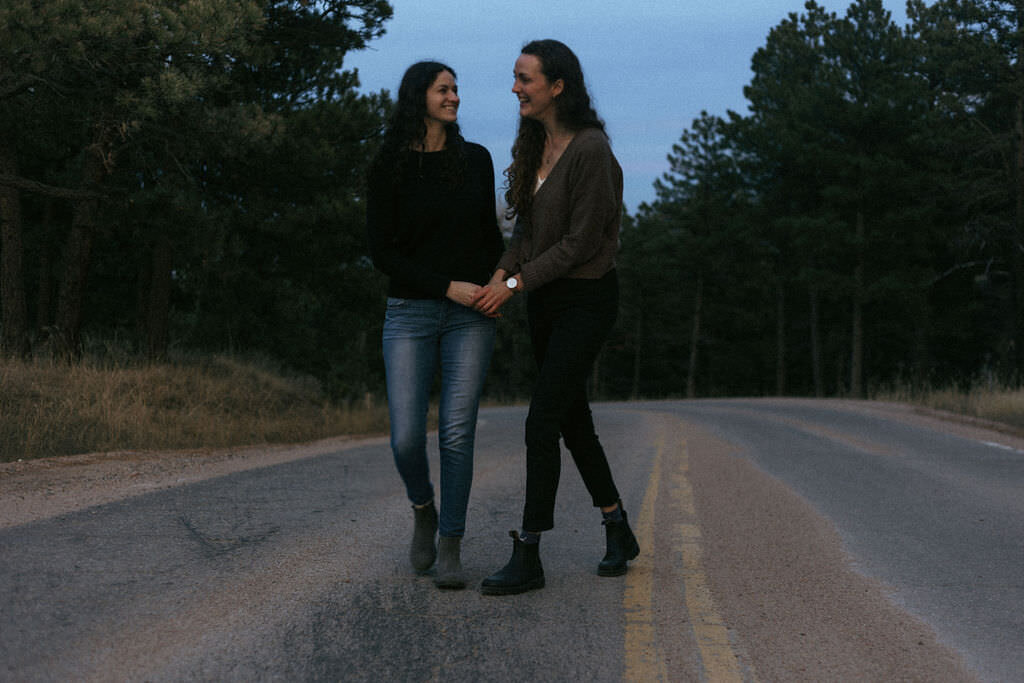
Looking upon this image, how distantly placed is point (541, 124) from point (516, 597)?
7.04ft

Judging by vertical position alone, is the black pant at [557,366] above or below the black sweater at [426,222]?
below

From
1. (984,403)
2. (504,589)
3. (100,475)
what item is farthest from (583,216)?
(984,403)

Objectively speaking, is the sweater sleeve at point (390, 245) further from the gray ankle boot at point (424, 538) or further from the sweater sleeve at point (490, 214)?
the gray ankle boot at point (424, 538)

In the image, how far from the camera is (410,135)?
3.93 meters

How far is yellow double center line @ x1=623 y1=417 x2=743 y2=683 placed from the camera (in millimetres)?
3148

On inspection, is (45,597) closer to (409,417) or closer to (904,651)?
(409,417)

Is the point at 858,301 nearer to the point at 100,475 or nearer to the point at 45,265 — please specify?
the point at 45,265

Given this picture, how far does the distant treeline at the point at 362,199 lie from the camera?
13.0m

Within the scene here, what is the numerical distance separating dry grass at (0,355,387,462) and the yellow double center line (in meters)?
5.77

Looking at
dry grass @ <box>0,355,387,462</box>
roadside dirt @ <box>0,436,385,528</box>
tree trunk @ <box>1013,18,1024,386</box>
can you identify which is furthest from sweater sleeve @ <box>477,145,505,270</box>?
tree trunk @ <box>1013,18,1024,386</box>

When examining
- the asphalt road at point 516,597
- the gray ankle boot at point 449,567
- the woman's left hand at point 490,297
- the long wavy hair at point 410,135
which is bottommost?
the asphalt road at point 516,597

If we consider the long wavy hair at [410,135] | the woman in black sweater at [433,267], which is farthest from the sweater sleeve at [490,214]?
→ the long wavy hair at [410,135]

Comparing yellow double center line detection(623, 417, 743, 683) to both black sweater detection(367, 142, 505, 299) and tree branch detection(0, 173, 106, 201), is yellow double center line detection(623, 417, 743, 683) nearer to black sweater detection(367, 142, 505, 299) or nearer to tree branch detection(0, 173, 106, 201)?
black sweater detection(367, 142, 505, 299)

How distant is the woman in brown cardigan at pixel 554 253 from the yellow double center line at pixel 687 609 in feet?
1.73
